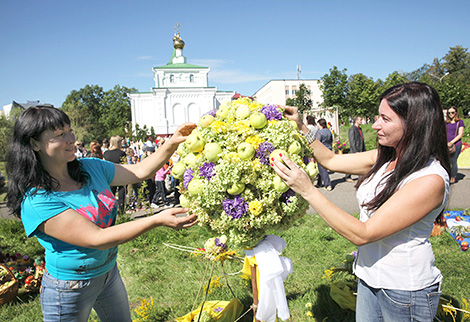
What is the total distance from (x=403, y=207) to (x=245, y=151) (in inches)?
37.6

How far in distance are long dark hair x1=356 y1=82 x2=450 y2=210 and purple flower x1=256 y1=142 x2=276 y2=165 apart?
753mm

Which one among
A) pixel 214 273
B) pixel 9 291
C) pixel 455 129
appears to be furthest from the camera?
pixel 455 129

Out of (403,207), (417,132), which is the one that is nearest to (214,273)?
(403,207)

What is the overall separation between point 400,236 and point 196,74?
5141 cm

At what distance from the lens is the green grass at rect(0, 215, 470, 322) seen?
3.49m

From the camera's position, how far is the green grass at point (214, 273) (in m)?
3.49

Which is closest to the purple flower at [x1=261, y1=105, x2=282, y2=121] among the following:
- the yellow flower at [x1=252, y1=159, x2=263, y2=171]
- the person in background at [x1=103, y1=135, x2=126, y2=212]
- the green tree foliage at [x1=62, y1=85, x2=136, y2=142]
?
the yellow flower at [x1=252, y1=159, x2=263, y2=171]

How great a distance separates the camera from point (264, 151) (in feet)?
6.21

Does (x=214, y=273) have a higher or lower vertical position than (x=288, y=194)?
lower

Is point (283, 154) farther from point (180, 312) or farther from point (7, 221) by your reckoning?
point (7, 221)

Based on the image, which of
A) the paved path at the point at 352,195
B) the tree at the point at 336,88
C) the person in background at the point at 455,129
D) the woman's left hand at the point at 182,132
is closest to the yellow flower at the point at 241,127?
the woman's left hand at the point at 182,132

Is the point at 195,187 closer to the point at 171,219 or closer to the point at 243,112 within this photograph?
the point at 171,219

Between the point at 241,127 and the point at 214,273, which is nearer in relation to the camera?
the point at 241,127

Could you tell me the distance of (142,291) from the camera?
406 centimetres
